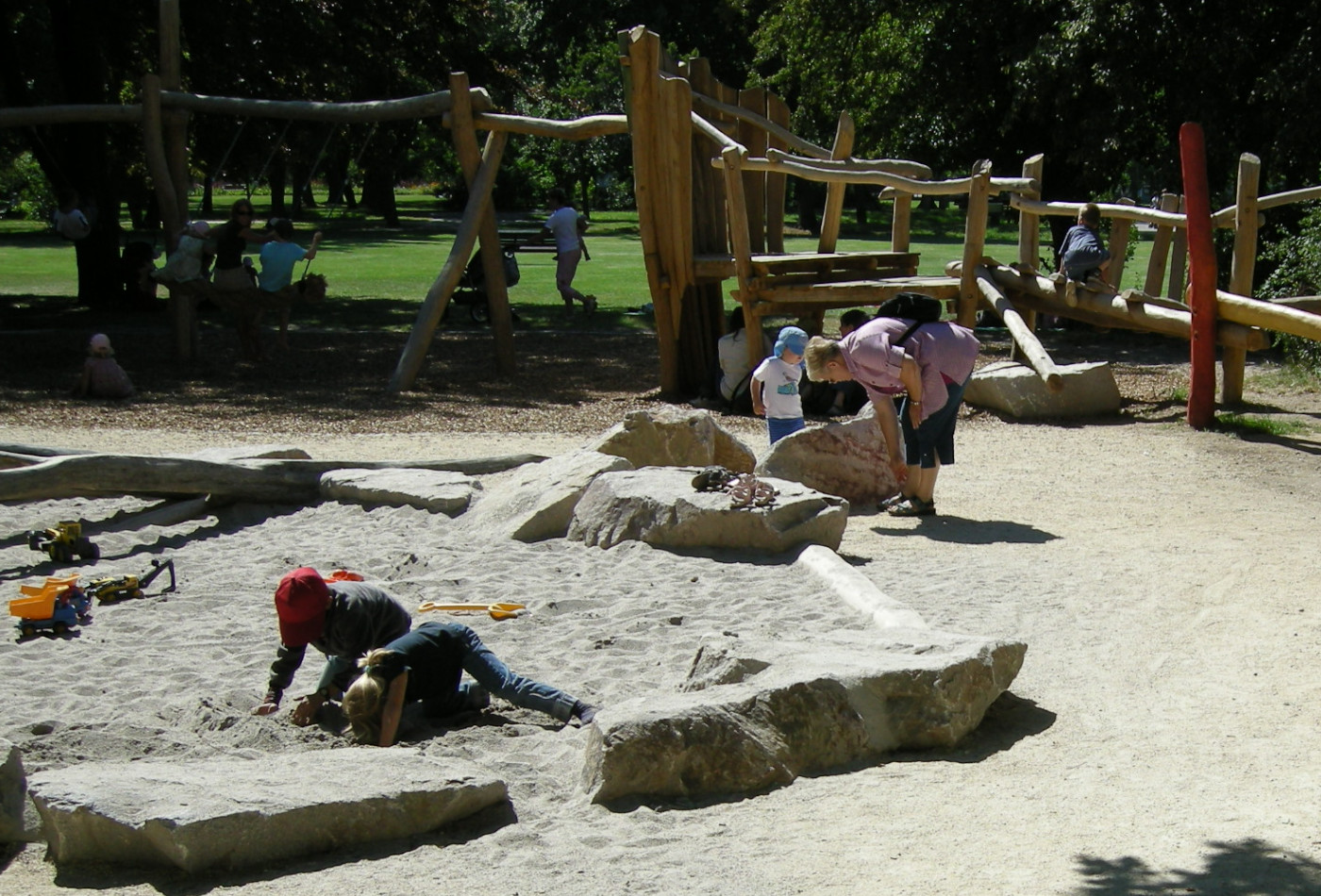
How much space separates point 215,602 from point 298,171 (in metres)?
29.0

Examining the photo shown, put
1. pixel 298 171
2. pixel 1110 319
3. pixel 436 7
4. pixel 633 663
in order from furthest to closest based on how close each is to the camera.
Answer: pixel 298 171 < pixel 436 7 < pixel 1110 319 < pixel 633 663

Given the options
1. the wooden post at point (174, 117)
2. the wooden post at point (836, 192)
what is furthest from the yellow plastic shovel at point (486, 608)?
the wooden post at point (174, 117)

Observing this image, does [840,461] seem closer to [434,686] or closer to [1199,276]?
[1199,276]

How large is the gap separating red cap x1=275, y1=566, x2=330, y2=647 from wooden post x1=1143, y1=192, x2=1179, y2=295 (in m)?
11.4

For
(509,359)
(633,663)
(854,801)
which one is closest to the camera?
(854,801)

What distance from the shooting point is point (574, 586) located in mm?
7094

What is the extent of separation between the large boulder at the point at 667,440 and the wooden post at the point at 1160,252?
7063 mm

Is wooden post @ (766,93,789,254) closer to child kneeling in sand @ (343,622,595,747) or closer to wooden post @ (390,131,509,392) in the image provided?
wooden post @ (390,131,509,392)

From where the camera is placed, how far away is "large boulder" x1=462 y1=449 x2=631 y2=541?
818 centimetres

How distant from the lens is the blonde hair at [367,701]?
507cm

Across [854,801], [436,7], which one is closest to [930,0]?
[436,7]

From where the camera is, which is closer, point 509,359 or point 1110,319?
point 1110,319

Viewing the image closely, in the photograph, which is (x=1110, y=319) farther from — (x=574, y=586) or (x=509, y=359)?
(x=574, y=586)

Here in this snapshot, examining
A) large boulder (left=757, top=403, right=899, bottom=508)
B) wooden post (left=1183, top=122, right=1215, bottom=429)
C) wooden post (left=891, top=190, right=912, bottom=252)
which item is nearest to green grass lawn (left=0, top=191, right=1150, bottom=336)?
wooden post (left=891, top=190, right=912, bottom=252)
